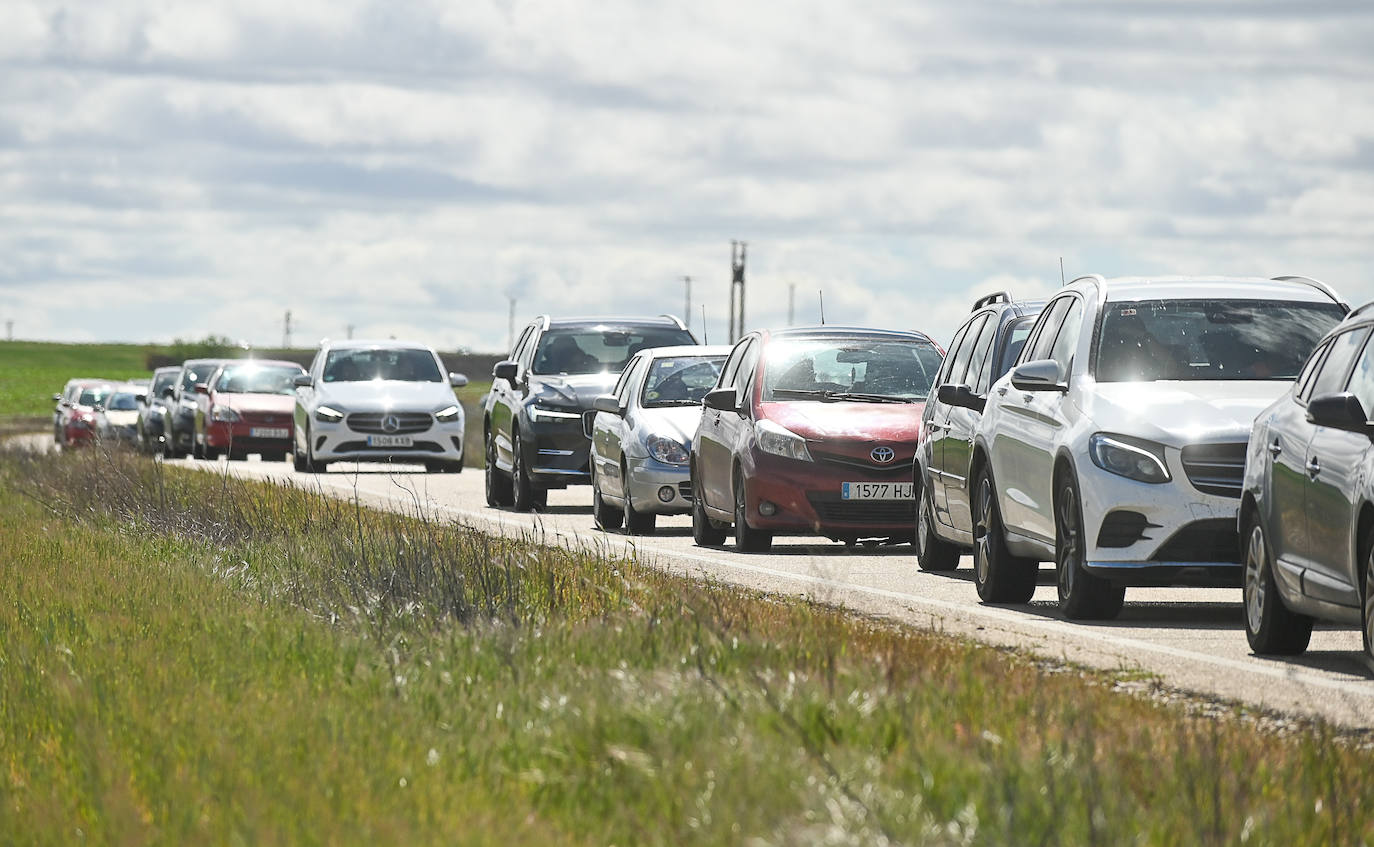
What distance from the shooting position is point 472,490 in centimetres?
2906

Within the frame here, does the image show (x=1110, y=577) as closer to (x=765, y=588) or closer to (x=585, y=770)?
(x=765, y=588)

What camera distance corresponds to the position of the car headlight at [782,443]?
17.1 meters

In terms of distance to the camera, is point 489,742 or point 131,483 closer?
point 489,742

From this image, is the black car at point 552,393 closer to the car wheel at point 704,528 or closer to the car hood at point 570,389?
the car hood at point 570,389

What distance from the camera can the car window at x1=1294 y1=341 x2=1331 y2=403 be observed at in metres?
10.5

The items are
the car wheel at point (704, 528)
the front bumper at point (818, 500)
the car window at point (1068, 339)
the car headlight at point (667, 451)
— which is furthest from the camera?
the car headlight at point (667, 451)

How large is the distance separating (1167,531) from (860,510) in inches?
226

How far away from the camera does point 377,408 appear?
31.9 m

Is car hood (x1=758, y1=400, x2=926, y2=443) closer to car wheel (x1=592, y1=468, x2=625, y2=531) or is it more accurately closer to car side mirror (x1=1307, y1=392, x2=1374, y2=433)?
car wheel (x1=592, y1=468, x2=625, y2=531)

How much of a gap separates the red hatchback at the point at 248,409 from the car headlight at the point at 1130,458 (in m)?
27.4

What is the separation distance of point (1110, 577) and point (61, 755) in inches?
230

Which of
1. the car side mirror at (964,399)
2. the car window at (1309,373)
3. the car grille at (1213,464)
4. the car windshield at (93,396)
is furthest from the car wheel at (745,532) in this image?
the car windshield at (93,396)

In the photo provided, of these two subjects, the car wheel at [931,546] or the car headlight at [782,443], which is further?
the car headlight at [782,443]

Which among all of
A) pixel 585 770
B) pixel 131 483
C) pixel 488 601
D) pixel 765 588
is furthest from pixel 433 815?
pixel 131 483
